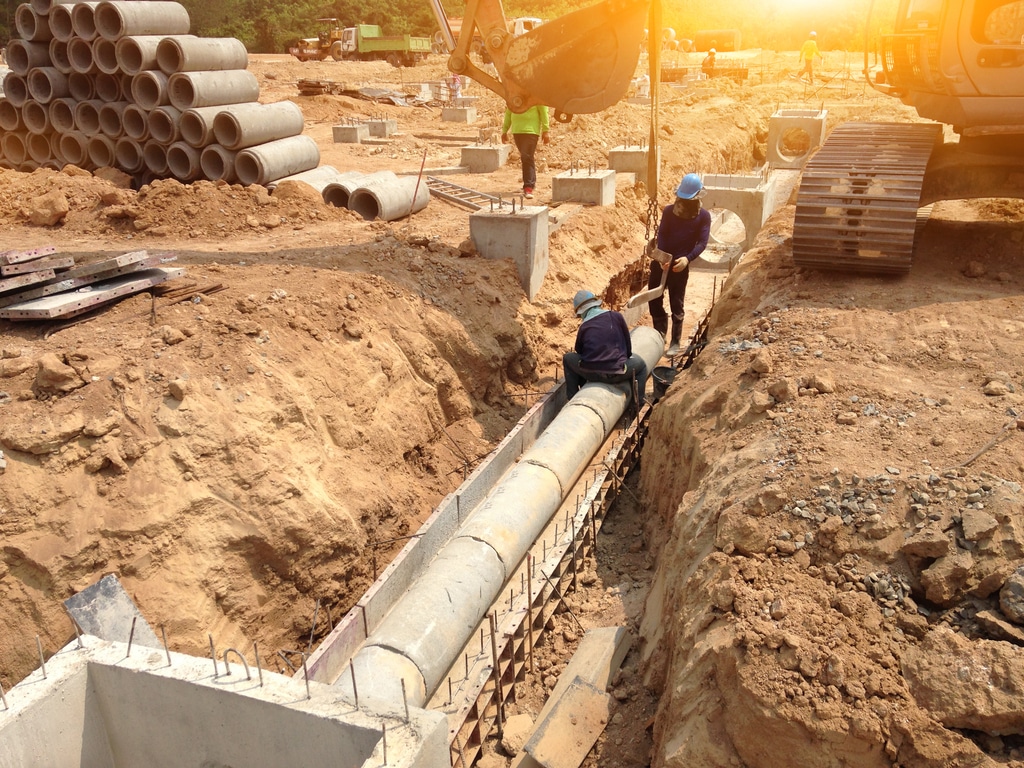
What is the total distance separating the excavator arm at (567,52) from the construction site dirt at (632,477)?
2190 millimetres

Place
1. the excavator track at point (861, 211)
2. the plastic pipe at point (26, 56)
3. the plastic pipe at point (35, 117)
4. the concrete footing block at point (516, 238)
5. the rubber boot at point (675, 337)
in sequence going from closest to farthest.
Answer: the excavator track at point (861, 211) < the concrete footing block at point (516, 238) < the rubber boot at point (675, 337) < the plastic pipe at point (26, 56) < the plastic pipe at point (35, 117)

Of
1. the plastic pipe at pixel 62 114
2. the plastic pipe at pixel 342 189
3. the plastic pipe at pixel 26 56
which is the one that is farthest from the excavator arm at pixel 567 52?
the plastic pipe at pixel 26 56

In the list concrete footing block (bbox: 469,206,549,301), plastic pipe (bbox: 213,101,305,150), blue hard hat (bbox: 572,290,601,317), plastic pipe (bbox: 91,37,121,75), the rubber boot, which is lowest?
the rubber boot

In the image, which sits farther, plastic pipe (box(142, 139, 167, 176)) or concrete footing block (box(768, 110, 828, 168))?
concrete footing block (box(768, 110, 828, 168))

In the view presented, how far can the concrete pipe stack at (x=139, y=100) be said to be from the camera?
1223 centimetres

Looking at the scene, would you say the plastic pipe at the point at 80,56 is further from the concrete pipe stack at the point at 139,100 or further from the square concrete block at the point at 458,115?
the square concrete block at the point at 458,115

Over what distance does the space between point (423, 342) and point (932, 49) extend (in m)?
5.60

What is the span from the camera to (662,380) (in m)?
9.30

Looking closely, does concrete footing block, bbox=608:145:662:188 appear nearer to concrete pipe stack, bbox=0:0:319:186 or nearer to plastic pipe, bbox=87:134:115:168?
concrete pipe stack, bbox=0:0:319:186

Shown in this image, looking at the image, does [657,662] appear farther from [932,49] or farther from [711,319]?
[932,49]

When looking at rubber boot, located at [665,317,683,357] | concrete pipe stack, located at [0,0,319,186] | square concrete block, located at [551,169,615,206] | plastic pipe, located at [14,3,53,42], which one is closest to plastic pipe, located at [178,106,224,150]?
concrete pipe stack, located at [0,0,319,186]

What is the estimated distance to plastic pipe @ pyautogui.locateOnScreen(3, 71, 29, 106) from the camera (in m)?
13.0

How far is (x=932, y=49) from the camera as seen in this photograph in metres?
7.59

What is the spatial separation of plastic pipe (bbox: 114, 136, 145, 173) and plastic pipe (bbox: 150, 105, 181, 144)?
57 centimetres
